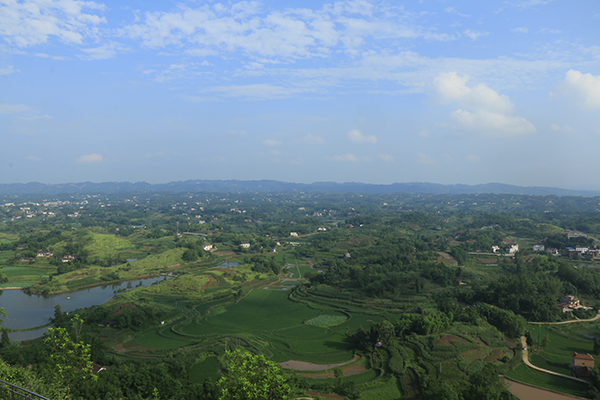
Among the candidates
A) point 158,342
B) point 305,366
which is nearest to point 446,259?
point 305,366

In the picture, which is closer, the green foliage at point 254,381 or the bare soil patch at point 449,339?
the green foliage at point 254,381

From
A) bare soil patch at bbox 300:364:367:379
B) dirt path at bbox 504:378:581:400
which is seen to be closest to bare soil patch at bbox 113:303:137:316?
bare soil patch at bbox 300:364:367:379

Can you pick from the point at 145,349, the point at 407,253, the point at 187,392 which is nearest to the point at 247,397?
the point at 187,392

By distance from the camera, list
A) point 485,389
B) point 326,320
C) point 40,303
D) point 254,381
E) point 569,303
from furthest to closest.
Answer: point 40,303 < point 569,303 < point 326,320 < point 485,389 < point 254,381

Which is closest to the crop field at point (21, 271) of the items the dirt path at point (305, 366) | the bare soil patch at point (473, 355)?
the dirt path at point (305, 366)

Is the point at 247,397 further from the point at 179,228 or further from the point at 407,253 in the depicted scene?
the point at 179,228

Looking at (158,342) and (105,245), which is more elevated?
(105,245)

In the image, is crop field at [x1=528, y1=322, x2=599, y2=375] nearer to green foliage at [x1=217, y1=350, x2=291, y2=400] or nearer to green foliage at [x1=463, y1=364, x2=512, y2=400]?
green foliage at [x1=463, y1=364, x2=512, y2=400]

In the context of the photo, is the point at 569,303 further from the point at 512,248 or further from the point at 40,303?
the point at 40,303

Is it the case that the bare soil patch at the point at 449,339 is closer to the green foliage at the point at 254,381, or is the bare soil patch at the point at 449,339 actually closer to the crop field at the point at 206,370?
the crop field at the point at 206,370
